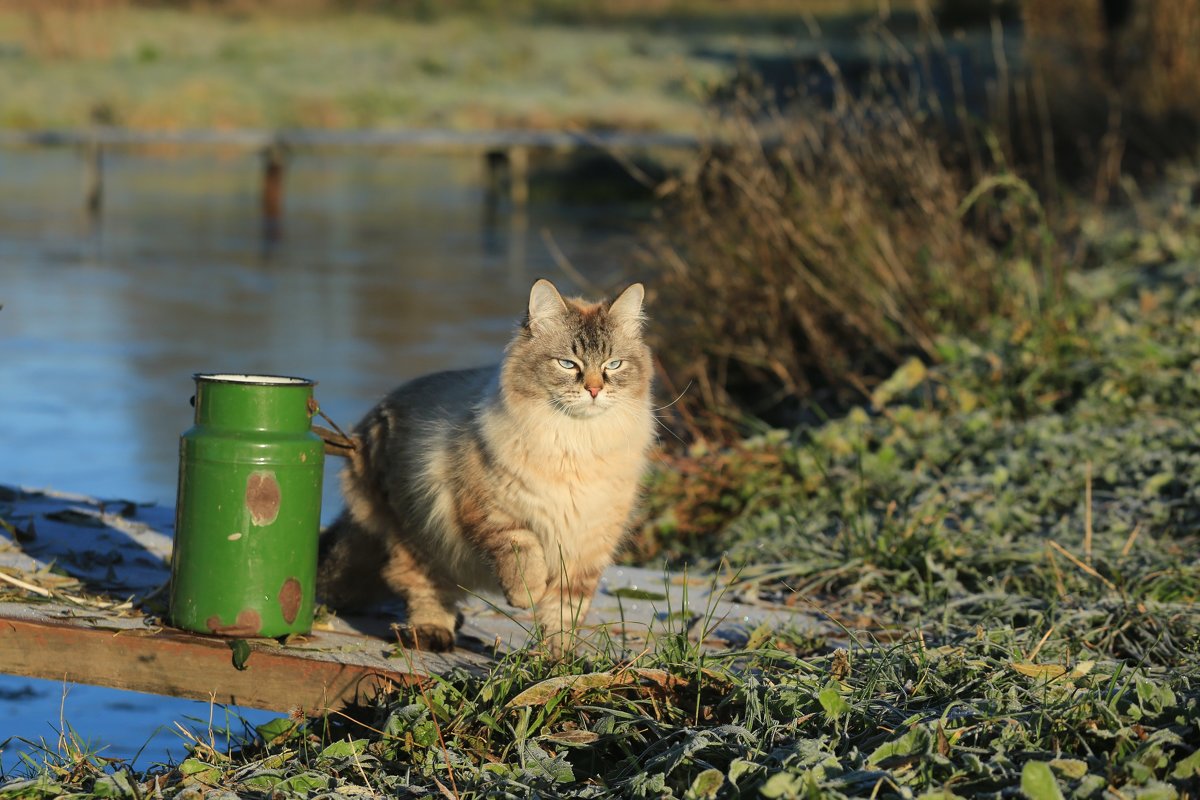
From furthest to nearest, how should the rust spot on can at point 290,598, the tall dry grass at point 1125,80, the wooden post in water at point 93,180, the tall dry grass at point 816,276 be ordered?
the wooden post in water at point 93,180, the tall dry grass at point 1125,80, the tall dry grass at point 816,276, the rust spot on can at point 290,598

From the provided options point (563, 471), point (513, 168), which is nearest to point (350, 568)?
point (563, 471)

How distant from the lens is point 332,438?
3.88m

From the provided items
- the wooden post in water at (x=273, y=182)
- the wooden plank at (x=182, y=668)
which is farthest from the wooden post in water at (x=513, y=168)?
the wooden plank at (x=182, y=668)

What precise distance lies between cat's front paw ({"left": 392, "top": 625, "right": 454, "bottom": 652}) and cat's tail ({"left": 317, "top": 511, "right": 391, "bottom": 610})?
0.30 meters

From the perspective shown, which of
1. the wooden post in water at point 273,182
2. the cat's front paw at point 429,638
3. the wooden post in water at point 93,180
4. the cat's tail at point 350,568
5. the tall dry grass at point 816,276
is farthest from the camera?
the wooden post in water at point 273,182

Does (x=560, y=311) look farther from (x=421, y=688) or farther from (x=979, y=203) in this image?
(x=979, y=203)

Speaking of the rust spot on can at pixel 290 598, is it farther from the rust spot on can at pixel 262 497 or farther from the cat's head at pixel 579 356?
the cat's head at pixel 579 356

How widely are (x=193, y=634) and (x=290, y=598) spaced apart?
0.25 meters

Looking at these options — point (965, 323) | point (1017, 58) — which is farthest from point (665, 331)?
point (1017, 58)

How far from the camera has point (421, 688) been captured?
A: 11.1ft

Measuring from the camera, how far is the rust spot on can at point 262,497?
3.52 meters

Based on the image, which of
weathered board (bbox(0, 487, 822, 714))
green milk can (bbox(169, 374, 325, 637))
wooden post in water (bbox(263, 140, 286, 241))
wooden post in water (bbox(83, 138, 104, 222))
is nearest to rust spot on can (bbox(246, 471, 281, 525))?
green milk can (bbox(169, 374, 325, 637))

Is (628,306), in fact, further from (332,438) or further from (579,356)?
(332,438)

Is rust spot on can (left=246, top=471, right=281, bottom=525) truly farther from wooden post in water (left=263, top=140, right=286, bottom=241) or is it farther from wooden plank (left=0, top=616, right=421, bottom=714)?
wooden post in water (left=263, top=140, right=286, bottom=241)
